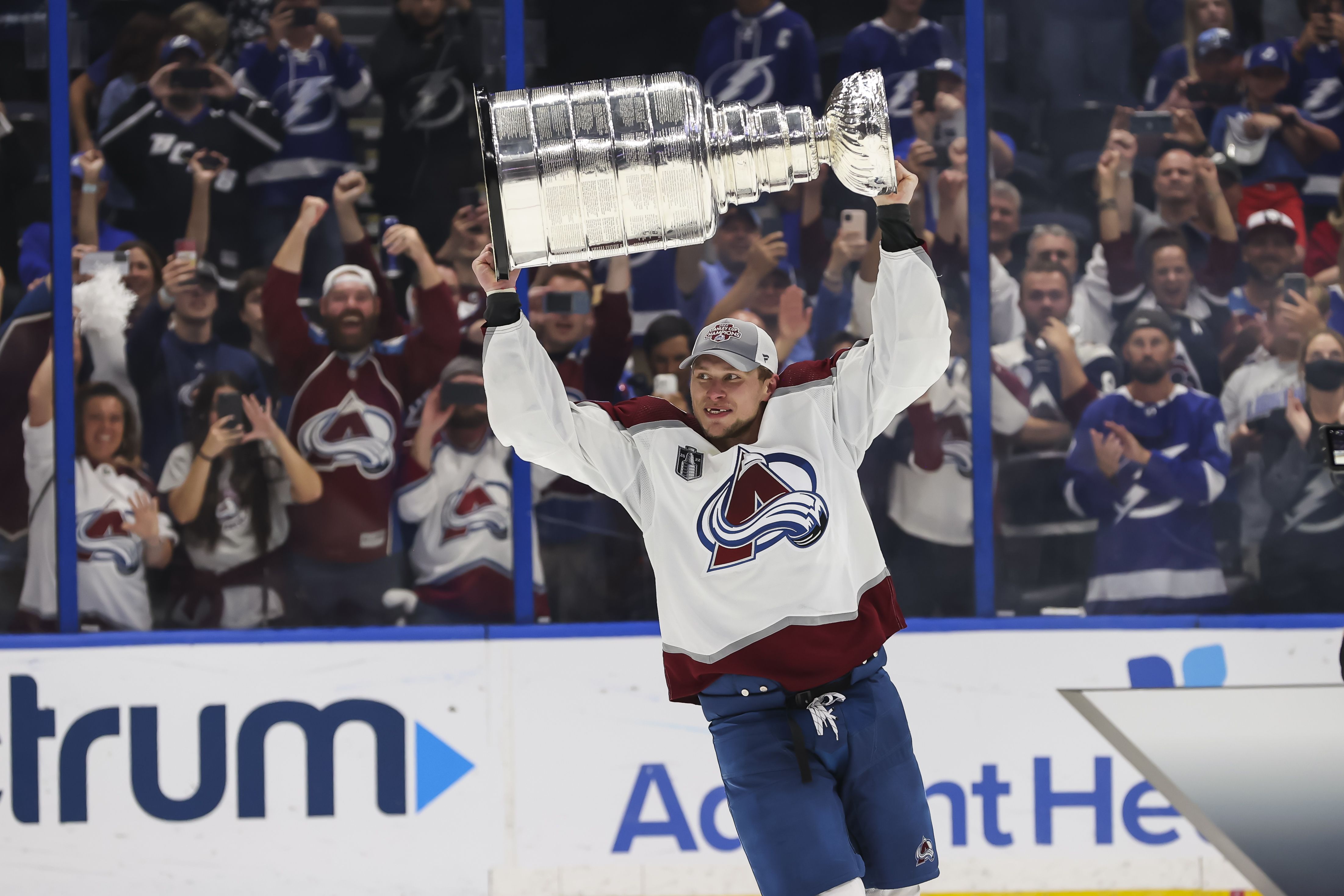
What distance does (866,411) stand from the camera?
2.54 metres

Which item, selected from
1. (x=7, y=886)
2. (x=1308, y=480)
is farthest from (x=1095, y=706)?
(x=7, y=886)

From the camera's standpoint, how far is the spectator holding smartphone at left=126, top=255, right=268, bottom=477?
12.0ft

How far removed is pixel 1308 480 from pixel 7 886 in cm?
428

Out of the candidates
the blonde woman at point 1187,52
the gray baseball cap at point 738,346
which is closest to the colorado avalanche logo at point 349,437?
the gray baseball cap at point 738,346

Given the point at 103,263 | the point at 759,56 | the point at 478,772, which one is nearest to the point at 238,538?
the point at 103,263

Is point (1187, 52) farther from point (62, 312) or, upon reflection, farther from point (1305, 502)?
point (62, 312)

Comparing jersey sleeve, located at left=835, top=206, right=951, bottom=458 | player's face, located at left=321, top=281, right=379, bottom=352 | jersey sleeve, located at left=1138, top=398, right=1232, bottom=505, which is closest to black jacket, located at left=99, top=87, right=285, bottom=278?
player's face, located at left=321, top=281, right=379, bottom=352

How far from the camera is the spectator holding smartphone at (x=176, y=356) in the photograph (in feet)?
12.0

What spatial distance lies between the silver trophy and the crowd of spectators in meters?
1.51

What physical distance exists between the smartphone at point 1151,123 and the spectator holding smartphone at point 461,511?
2261mm

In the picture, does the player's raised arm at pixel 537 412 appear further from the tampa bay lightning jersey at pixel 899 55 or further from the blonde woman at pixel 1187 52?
the blonde woman at pixel 1187 52

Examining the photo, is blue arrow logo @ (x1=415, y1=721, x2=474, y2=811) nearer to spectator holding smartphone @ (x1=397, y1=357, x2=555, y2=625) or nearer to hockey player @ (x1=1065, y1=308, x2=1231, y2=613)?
spectator holding smartphone @ (x1=397, y1=357, x2=555, y2=625)

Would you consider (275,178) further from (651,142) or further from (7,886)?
(7,886)

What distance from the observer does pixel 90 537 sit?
3.63 metres
